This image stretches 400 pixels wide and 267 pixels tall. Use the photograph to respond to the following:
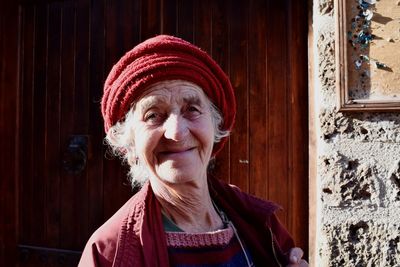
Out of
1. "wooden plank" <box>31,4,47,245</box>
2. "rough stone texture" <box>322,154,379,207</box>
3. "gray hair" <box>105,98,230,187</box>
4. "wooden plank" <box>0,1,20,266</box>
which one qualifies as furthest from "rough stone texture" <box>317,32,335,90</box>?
"wooden plank" <box>0,1,20,266</box>

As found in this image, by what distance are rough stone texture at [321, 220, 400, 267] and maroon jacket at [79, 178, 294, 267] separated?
5.4 inches

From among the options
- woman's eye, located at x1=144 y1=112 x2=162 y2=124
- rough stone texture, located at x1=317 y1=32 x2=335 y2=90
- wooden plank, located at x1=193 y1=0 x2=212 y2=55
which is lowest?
woman's eye, located at x1=144 y1=112 x2=162 y2=124

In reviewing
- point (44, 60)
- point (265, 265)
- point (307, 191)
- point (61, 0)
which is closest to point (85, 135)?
point (44, 60)

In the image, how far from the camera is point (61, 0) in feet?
7.59

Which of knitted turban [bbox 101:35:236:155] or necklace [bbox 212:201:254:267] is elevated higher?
knitted turban [bbox 101:35:236:155]

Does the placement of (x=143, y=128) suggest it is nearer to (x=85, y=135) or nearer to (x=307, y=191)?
(x=307, y=191)

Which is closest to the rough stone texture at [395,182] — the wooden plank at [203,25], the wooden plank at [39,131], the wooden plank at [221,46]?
the wooden plank at [221,46]

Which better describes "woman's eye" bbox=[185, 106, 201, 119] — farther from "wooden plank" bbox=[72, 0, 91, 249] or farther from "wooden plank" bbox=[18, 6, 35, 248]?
"wooden plank" bbox=[18, 6, 35, 248]

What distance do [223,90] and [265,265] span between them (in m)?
0.52

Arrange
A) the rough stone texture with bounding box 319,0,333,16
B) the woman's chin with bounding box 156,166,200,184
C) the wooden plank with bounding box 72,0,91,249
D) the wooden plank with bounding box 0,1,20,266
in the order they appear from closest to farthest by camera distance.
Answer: the woman's chin with bounding box 156,166,200,184, the rough stone texture with bounding box 319,0,333,16, the wooden plank with bounding box 72,0,91,249, the wooden plank with bounding box 0,1,20,266

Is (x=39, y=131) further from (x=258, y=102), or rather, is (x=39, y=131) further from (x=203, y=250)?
(x=203, y=250)

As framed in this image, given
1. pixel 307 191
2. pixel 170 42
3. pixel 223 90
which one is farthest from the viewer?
pixel 307 191

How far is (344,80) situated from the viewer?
4.42ft

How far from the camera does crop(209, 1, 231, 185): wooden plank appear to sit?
2012mm
